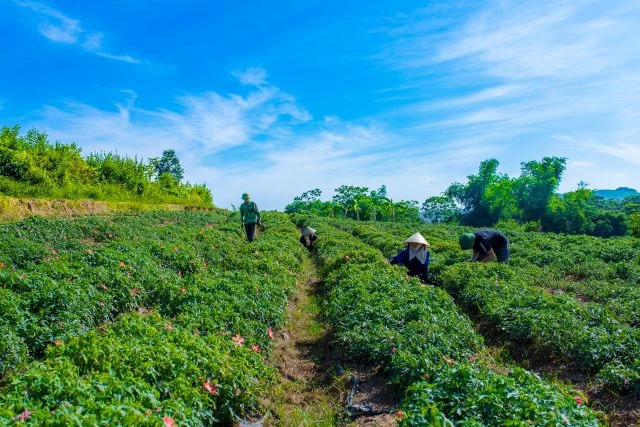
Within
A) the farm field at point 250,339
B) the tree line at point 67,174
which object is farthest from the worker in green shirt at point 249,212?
the tree line at point 67,174

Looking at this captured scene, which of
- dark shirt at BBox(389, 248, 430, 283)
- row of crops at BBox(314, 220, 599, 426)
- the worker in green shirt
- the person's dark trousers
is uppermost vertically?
the worker in green shirt

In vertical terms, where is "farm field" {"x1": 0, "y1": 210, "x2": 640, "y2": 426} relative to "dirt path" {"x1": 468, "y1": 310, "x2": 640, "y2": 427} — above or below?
above

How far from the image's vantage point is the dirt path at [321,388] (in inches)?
196

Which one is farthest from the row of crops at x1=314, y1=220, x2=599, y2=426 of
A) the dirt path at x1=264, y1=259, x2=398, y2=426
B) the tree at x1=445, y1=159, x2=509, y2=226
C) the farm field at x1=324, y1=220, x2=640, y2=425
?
the tree at x1=445, y1=159, x2=509, y2=226

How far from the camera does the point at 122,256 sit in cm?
909

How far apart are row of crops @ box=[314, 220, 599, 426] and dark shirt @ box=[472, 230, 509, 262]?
105 inches

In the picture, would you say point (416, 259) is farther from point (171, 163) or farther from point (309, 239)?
point (171, 163)

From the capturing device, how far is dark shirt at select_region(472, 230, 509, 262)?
1166cm

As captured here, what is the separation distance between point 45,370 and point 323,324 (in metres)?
5.64

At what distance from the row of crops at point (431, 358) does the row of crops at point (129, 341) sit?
147 cm

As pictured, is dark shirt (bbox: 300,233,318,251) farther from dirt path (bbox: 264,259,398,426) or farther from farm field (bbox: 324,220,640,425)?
dirt path (bbox: 264,259,398,426)

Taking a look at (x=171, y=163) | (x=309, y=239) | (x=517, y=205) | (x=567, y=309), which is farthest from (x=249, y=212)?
(x=171, y=163)

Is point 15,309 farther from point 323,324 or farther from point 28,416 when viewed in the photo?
point 323,324

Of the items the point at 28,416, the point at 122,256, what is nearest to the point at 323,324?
the point at 122,256
